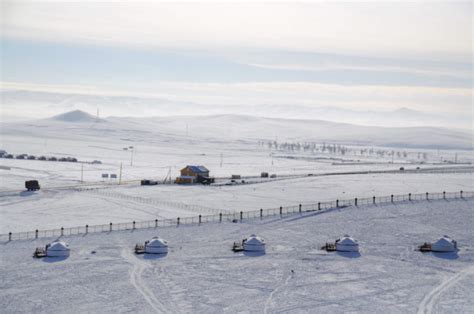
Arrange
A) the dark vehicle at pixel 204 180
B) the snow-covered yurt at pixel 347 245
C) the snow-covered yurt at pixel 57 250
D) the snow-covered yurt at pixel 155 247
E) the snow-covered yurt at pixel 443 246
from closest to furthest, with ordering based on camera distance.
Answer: the snow-covered yurt at pixel 57 250
the snow-covered yurt at pixel 155 247
the snow-covered yurt at pixel 347 245
the snow-covered yurt at pixel 443 246
the dark vehicle at pixel 204 180

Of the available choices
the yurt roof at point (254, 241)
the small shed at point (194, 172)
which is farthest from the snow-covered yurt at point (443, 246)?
the small shed at point (194, 172)

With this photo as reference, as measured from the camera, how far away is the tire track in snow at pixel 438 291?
32.3m

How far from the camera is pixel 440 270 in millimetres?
39812

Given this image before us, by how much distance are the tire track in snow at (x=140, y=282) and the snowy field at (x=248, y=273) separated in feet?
0.21

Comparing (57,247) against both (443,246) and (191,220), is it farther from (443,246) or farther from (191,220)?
(443,246)

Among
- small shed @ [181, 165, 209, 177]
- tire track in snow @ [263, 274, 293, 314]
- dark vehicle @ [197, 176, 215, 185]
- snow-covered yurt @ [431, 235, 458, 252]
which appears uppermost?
small shed @ [181, 165, 209, 177]

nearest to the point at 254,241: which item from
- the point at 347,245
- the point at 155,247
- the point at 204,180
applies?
the point at 347,245

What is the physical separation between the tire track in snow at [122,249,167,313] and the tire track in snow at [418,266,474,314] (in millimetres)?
14090

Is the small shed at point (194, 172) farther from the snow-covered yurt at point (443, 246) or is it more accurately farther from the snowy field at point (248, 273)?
the snow-covered yurt at point (443, 246)

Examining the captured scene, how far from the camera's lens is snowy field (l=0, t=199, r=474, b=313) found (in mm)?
32344

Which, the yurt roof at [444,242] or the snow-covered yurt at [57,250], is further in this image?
the yurt roof at [444,242]

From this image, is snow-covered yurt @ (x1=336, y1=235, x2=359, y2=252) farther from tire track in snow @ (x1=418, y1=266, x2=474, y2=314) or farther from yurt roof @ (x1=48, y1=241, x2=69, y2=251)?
yurt roof @ (x1=48, y1=241, x2=69, y2=251)

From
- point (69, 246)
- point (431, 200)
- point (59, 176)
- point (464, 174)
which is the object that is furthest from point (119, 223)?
point (464, 174)

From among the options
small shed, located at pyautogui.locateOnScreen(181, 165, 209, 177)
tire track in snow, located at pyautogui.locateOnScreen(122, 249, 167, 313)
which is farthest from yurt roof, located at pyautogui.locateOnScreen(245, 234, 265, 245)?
small shed, located at pyautogui.locateOnScreen(181, 165, 209, 177)
